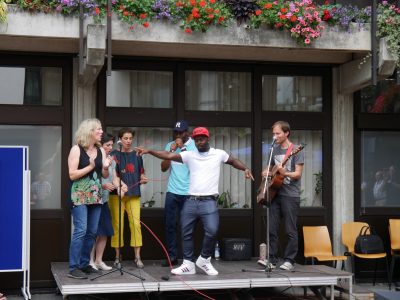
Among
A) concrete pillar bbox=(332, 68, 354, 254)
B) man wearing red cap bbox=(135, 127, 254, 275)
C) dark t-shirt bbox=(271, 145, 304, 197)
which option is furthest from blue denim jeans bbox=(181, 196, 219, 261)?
concrete pillar bbox=(332, 68, 354, 254)

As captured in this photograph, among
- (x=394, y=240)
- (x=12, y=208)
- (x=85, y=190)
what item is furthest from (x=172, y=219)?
(x=394, y=240)

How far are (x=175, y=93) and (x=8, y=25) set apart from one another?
2.64 meters

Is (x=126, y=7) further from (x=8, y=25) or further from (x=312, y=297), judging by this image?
(x=312, y=297)

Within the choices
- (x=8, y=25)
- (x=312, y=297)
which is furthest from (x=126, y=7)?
(x=312, y=297)

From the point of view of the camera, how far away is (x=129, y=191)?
29.6 ft

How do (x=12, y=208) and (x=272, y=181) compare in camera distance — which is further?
(x=272, y=181)

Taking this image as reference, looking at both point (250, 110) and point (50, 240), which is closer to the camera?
point (50, 240)

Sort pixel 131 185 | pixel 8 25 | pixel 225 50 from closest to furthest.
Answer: pixel 8 25, pixel 131 185, pixel 225 50

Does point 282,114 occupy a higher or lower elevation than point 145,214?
higher

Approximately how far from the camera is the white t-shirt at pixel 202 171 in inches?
329

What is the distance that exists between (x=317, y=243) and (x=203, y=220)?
2.43m

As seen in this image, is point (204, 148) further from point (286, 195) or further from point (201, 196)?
point (286, 195)

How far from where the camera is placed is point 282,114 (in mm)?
10422

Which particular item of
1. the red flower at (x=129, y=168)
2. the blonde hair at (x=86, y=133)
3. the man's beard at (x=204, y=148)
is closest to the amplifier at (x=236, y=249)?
the red flower at (x=129, y=168)
